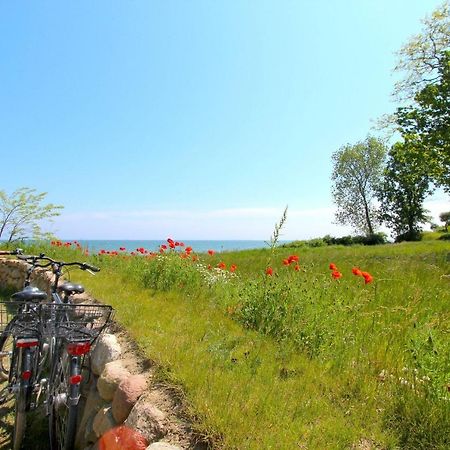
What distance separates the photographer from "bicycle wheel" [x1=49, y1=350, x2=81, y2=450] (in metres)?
2.89

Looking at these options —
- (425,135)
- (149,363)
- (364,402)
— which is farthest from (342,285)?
(425,135)

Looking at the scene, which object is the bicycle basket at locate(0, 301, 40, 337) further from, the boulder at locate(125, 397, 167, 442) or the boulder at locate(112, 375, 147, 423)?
the boulder at locate(125, 397, 167, 442)

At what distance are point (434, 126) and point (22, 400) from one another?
1505 centimetres

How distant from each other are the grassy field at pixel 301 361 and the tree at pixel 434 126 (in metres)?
9.80

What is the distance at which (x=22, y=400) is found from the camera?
319cm

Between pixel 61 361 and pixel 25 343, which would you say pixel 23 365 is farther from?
pixel 61 361

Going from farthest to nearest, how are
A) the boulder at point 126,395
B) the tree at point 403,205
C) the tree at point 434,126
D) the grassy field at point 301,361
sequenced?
the tree at point 403,205
the tree at point 434,126
the boulder at point 126,395
the grassy field at point 301,361

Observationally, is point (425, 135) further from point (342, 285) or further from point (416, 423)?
point (416, 423)

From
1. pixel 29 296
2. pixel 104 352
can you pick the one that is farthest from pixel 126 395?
pixel 29 296

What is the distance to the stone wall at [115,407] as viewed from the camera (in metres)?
2.46

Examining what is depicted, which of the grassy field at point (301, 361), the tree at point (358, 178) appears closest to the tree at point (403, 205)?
the tree at point (358, 178)

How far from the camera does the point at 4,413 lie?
407cm

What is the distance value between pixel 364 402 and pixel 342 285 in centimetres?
Result: 304

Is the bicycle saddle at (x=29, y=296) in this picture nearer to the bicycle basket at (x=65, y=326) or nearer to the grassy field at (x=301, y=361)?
the bicycle basket at (x=65, y=326)
